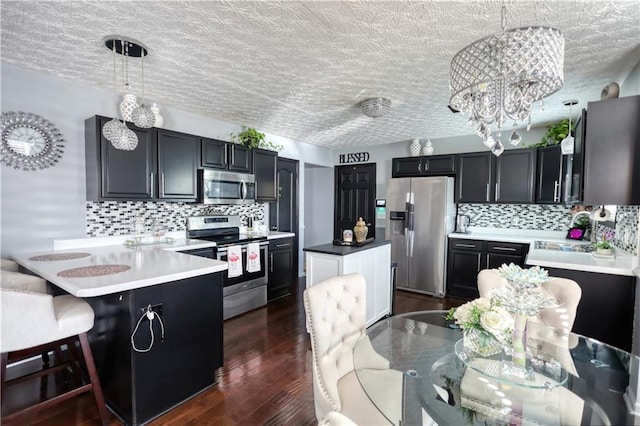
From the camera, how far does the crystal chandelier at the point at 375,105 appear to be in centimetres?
308

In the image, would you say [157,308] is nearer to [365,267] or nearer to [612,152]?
[365,267]

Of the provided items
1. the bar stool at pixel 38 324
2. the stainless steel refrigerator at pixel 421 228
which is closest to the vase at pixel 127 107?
the bar stool at pixel 38 324

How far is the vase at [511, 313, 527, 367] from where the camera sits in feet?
4.25

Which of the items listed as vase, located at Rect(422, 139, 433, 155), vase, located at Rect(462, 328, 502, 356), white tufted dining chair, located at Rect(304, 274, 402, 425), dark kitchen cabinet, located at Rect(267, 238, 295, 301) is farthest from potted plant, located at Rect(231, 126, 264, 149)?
vase, located at Rect(462, 328, 502, 356)

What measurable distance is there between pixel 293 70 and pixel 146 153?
1.76m

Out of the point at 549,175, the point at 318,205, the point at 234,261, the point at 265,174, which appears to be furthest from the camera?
the point at 318,205

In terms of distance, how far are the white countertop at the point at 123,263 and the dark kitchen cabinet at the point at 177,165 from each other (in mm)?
705

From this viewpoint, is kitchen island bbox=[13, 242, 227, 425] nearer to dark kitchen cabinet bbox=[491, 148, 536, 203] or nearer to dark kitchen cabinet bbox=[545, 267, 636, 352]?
dark kitchen cabinet bbox=[545, 267, 636, 352]

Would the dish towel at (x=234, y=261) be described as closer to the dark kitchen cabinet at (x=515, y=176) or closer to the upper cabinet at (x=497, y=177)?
the upper cabinet at (x=497, y=177)

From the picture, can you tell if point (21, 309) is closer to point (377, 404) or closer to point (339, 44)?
point (377, 404)

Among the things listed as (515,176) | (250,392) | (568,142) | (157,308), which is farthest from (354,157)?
(157,308)

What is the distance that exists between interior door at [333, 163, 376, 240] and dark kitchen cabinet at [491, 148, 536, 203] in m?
2.10

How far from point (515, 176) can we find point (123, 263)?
4646 mm

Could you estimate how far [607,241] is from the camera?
3.11 metres
